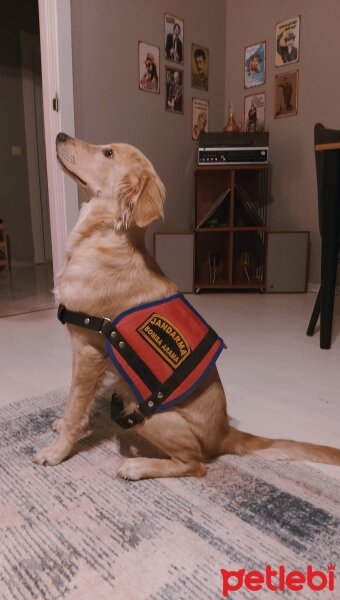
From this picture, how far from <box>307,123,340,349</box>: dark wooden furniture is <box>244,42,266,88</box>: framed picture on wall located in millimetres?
1919

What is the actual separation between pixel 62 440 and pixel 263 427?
598 millimetres

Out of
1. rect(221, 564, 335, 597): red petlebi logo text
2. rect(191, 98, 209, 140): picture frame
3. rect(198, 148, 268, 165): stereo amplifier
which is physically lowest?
rect(221, 564, 335, 597): red petlebi logo text

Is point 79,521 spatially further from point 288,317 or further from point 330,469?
point 288,317

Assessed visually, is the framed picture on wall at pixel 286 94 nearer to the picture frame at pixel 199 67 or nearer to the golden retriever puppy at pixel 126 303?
the picture frame at pixel 199 67

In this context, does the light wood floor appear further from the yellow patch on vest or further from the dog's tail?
the yellow patch on vest

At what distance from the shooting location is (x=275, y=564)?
2.60 ft

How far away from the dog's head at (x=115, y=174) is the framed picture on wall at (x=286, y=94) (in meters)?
2.75

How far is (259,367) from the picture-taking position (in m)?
1.82

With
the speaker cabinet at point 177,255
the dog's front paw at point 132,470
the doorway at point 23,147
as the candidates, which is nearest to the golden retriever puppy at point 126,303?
the dog's front paw at point 132,470

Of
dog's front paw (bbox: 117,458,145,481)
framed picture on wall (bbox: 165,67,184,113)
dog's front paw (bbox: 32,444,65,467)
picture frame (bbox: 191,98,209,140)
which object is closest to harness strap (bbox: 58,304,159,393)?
dog's front paw (bbox: 117,458,145,481)

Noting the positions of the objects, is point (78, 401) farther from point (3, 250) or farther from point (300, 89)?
point (3, 250)

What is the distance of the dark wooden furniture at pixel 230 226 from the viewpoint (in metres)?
3.30

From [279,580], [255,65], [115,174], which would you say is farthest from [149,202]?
[255,65]

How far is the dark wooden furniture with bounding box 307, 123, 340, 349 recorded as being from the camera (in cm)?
187
